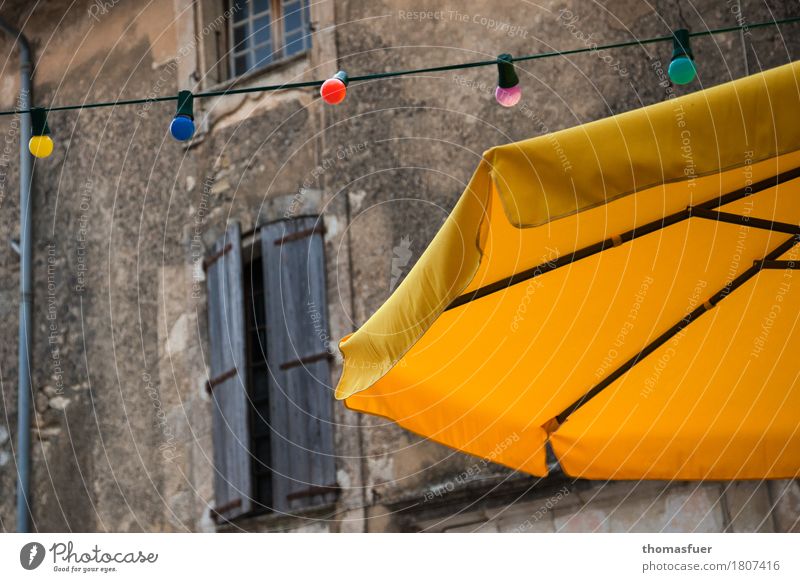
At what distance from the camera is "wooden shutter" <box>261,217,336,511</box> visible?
7.32 m

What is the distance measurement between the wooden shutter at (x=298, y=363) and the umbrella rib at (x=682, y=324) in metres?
2.98

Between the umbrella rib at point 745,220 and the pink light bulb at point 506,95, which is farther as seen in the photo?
the pink light bulb at point 506,95

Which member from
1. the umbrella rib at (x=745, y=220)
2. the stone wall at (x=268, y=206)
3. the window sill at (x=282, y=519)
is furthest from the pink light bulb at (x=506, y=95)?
the window sill at (x=282, y=519)

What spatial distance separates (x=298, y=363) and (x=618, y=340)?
3.42 m

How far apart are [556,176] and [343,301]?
14.8ft

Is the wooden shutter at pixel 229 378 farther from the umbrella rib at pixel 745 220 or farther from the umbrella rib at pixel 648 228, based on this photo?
the umbrella rib at pixel 745 220

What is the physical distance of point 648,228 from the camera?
386 cm

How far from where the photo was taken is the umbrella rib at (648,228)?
3797mm

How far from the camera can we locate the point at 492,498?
265 inches

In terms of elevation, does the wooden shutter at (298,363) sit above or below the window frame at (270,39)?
below

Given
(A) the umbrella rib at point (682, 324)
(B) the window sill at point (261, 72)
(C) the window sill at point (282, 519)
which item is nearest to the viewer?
(A) the umbrella rib at point (682, 324)

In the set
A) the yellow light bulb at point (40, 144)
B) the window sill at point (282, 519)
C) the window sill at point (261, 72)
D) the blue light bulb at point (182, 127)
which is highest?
the window sill at point (261, 72)

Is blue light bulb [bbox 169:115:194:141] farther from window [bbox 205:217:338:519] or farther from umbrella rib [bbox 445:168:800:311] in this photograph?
window [bbox 205:217:338:519]

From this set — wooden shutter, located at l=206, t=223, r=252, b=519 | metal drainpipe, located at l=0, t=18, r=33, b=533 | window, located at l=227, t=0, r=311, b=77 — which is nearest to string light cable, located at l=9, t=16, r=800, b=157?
wooden shutter, located at l=206, t=223, r=252, b=519
